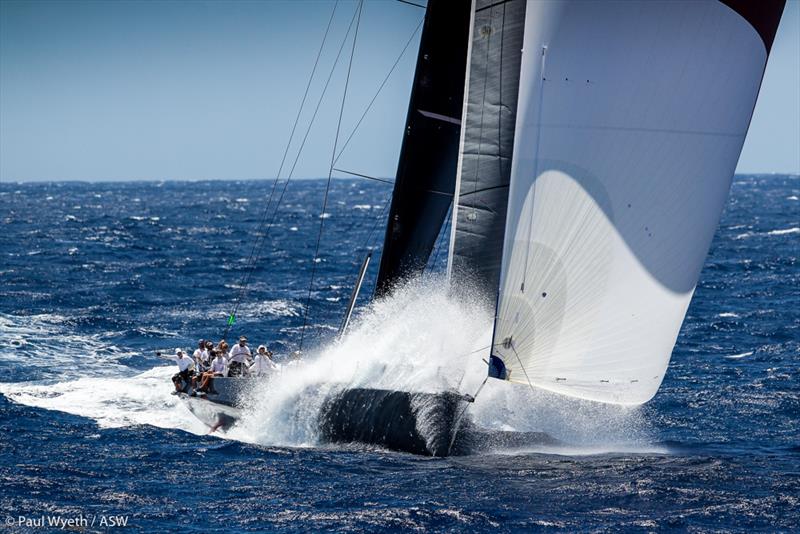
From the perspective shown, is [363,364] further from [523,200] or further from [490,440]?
[523,200]

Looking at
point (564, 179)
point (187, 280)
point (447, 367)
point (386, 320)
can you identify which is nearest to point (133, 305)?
point (187, 280)

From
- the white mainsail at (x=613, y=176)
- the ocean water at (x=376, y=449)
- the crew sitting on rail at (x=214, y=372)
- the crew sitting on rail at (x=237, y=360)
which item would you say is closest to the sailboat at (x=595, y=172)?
the white mainsail at (x=613, y=176)

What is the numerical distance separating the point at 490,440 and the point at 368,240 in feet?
157

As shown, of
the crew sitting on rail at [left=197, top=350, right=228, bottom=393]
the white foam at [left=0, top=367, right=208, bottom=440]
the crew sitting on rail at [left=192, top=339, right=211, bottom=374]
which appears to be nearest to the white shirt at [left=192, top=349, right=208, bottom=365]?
the crew sitting on rail at [left=192, top=339, right=211, bottom=374]

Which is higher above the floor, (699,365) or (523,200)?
(523,200)

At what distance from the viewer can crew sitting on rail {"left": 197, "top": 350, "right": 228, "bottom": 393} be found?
22.2 metres

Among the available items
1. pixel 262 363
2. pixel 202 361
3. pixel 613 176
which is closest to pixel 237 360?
pixel 262 363

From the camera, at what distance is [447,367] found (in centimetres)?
1850

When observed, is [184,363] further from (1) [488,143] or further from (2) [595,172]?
(2) [595,172]

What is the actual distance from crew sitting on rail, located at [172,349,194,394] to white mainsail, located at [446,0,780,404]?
8.81m

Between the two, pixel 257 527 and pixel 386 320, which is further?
pixel 386 320

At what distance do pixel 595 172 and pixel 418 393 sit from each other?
502cm

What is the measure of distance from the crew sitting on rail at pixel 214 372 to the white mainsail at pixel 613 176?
24.8 feet

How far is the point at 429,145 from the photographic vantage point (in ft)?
66.7
